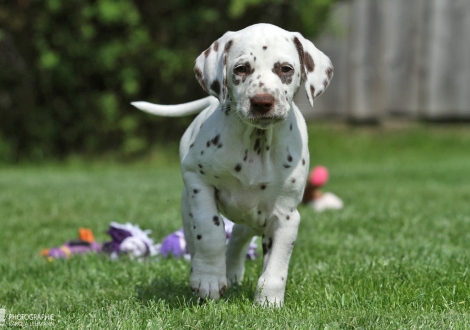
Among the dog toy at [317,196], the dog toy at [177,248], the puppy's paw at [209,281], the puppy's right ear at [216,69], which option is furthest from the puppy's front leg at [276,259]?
the dog toy at [317,196]

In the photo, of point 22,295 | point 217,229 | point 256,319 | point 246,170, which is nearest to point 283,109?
point 246,170

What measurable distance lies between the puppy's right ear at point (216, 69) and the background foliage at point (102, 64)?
24.3 feet

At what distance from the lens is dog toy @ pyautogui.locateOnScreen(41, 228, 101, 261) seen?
15.8 ft

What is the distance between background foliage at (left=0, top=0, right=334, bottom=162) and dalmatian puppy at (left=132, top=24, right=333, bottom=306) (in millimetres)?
7462

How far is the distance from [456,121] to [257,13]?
467 cm

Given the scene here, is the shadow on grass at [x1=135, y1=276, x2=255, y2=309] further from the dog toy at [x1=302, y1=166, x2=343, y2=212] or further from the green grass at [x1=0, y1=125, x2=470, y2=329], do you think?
the dog toy at [x1=302, y1=166, x2=343, y2=212]

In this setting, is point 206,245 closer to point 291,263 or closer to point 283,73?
point 283,73

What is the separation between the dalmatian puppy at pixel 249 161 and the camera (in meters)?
3.20

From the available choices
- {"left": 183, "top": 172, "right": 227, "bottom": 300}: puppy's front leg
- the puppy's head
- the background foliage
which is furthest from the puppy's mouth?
the background foliage

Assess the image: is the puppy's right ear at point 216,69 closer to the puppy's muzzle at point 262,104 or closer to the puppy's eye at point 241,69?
the puppy's eye at point 241,69

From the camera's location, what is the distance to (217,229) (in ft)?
10.7

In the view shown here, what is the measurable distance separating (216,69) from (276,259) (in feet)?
3.16

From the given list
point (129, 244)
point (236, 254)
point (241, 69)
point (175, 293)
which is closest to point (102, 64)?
point (129, 244)

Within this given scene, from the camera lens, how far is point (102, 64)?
10.8 metres
